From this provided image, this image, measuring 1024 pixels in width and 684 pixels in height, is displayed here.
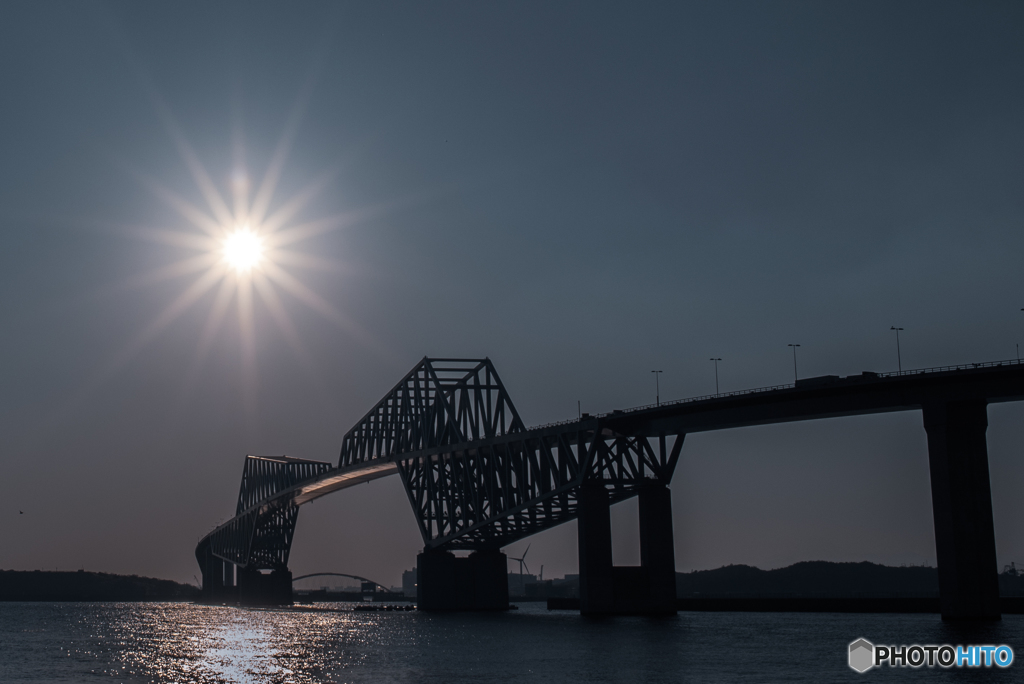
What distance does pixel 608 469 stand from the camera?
10388 cm

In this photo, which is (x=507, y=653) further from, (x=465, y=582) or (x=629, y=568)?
(x=465, y=582)

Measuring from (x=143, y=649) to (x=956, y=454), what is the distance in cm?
6484

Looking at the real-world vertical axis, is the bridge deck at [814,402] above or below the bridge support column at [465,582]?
above

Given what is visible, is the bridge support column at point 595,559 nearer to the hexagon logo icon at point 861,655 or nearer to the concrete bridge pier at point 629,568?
the concrete bridge pier at point 629,568

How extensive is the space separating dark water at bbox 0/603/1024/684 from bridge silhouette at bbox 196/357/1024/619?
15.2 ft

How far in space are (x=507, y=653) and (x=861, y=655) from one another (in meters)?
22.0

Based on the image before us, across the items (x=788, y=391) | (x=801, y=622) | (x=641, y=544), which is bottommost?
(x=801, y=622)

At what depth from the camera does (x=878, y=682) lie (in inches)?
1945

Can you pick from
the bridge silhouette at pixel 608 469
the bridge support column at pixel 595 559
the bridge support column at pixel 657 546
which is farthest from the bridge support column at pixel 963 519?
the bridge support column at pixel 595 559

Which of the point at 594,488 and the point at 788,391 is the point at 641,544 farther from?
the point at 788,391

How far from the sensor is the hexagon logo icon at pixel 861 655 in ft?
186

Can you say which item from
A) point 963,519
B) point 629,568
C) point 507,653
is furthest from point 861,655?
point 629,568

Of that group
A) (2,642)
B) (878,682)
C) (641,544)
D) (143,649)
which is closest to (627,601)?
(641,544)

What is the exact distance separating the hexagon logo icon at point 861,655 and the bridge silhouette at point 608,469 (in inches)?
434
